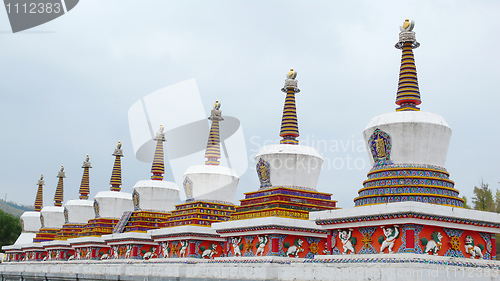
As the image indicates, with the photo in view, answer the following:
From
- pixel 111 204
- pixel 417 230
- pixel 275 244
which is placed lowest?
pixel 275 244

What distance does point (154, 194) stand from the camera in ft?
76.0

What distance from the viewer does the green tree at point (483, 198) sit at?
1452 inches

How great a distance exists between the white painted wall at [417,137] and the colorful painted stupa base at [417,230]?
69.5 inches

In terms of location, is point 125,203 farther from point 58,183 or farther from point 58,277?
point 58,183

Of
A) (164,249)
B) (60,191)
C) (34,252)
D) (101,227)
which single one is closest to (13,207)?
(60,191)

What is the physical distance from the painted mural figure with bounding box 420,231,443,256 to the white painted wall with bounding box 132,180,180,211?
49.7 ft

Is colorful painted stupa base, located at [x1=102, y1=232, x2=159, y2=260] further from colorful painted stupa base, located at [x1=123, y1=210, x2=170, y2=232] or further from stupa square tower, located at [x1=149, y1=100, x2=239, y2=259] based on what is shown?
stupa square tower, located at [x1=149, y1=100, x2=239, y2=259]

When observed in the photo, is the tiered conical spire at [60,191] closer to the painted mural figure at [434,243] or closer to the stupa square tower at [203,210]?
the stupa square tower at [203,210]

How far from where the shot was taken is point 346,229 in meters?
11.8

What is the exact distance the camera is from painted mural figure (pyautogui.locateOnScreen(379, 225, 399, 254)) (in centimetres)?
1059

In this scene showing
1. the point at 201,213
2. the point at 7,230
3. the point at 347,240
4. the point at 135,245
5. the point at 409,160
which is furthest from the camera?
the point at 7,230

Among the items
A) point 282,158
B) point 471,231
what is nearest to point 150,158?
point 282,158

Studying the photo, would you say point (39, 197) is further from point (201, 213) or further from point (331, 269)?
point (331, 269)

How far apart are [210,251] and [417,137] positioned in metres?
9.90
